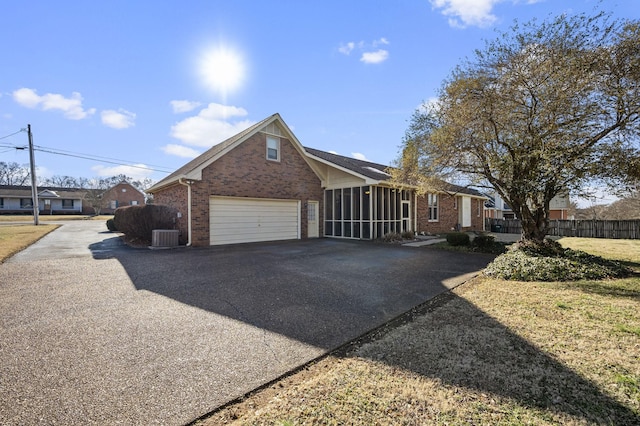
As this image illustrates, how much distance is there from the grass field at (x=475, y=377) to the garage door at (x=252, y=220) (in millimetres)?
10649

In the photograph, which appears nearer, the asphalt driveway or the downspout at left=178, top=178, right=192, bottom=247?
the asphalt driveway

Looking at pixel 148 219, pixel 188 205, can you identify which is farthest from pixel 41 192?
pixel 188 205

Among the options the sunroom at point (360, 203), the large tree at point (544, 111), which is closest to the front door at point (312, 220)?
the sunroom at point (360, 203)

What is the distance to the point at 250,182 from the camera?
46.2 feet

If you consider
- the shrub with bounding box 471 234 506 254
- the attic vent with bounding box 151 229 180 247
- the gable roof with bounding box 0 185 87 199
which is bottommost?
the shrub with bounding box 471 234 506 254

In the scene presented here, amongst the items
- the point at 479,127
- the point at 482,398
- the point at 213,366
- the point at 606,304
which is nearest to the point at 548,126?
the point at 479,127

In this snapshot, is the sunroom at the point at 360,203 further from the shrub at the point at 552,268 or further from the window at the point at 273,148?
the shrub at the point at 552,268

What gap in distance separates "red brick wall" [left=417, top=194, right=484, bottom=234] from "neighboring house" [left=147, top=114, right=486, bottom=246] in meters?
0.14

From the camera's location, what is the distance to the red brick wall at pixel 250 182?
12508 mm

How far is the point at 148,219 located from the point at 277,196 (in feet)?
19.9

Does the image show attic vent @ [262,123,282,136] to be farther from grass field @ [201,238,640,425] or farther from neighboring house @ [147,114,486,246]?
grass field @ [201,238,640,425]

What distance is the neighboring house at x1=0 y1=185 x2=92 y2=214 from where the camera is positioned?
42094 millimetres

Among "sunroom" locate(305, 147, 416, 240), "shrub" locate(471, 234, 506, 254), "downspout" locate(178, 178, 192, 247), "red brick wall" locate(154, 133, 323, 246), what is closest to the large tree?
"shrub" locate(471, 234, 506, 254)

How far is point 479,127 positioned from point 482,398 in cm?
833
